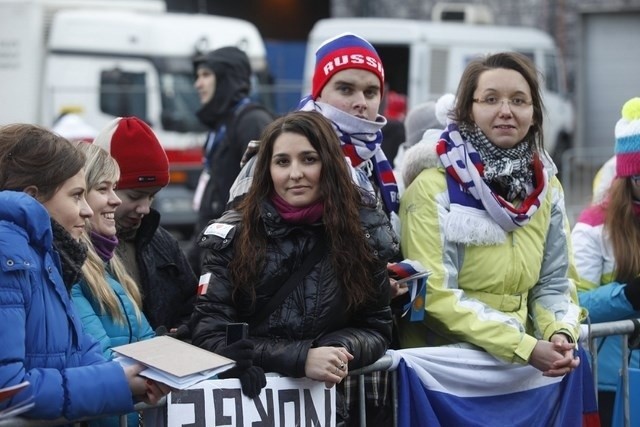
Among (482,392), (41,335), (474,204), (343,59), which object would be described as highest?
Result: (343,59)

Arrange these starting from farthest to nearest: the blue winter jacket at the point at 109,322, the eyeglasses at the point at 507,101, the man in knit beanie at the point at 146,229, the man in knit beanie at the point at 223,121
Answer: the man in knit beanie at the point at 223,121 → the eyeglasses at the point at 507,101 → the man in knit beanie at the point at 146,229 → the blue winter jacket at the point at 109,322

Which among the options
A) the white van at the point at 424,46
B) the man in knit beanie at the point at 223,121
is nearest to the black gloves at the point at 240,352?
the man in knit beanie at the point at 223,121

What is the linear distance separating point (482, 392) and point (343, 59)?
138 centimetres

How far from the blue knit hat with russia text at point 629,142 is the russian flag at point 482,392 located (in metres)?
0.94

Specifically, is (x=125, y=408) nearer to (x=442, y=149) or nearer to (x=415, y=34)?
(x=442, y=149)

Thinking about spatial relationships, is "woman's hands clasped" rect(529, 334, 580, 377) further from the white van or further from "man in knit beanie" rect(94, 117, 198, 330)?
the white van

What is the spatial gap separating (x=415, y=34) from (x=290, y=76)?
2.40 m

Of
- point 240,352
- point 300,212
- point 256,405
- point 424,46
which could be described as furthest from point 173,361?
point 424,46

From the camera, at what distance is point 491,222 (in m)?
4.67

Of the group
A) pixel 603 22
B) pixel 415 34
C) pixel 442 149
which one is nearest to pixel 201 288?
pixel 442 149

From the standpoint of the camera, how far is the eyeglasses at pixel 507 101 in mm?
4812

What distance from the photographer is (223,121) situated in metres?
7.42

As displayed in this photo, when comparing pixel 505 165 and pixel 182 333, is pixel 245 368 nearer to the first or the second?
pixel 182 333

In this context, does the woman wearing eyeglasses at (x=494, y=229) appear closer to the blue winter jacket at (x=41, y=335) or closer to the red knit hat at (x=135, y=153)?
the red knit hat at (x=135, y=153)
